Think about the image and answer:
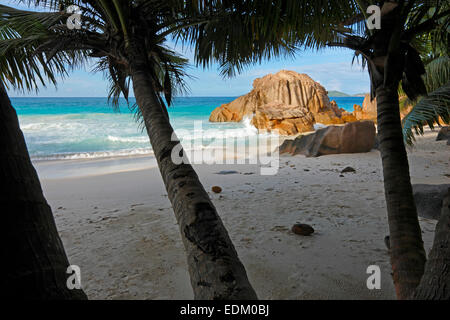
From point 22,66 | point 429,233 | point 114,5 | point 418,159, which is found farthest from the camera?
point 418,159

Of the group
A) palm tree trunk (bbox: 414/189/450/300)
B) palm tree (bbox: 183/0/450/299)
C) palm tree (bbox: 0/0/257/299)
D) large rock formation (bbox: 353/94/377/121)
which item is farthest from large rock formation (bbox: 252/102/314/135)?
palm tree trunk (bbox: 414/189/450/300)

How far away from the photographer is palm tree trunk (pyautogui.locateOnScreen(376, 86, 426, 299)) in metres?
1.87

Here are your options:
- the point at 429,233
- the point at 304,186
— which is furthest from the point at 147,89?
the point at 304,186

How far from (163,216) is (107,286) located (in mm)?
1798

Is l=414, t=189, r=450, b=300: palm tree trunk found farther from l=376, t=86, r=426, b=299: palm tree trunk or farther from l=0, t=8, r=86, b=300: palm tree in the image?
l=0, t=8, r=86, b=300: palm tree

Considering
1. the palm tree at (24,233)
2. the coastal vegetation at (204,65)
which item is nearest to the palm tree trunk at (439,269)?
the coastal vegetation at (204,65)

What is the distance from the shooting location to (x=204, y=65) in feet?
13.7

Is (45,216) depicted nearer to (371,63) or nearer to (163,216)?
(371,63)

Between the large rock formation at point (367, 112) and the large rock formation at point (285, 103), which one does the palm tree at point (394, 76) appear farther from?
the large rock formation at point (367, 112)

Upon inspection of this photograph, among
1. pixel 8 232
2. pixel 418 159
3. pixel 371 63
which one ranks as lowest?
pixel 418 159

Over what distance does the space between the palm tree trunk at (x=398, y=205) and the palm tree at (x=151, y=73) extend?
1.28 metres

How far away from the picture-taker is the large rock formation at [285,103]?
1659cm
